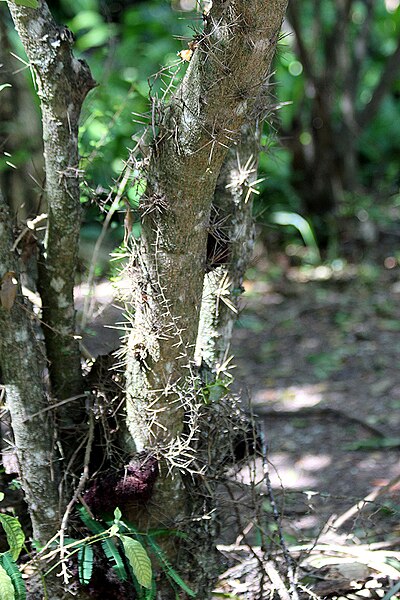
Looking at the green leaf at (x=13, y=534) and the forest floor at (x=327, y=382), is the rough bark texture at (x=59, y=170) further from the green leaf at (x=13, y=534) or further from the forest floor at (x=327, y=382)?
the forest floor at (x=327, y=382)

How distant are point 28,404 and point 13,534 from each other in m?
0.31

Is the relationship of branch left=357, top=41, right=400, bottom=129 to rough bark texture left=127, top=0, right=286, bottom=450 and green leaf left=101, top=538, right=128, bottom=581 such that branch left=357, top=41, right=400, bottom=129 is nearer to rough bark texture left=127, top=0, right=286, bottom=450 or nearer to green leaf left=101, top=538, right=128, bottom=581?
rough bark texture left=127, top=0, right=286, bottom=450

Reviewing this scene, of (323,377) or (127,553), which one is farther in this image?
(323,377)

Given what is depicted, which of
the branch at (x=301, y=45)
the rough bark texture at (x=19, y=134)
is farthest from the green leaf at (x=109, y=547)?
the branch at (x=301, y=45)

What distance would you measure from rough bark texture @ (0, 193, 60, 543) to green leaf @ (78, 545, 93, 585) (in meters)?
0.13

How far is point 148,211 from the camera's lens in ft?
5.62

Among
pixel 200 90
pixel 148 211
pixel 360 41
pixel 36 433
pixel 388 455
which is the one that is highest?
pixel 360 41

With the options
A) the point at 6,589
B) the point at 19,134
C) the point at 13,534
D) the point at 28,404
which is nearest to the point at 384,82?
the point at 19,134

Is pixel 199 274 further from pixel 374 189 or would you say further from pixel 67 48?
pixel 374 189

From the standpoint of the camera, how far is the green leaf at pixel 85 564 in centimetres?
175

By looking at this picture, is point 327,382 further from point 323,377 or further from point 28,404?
point 28,404

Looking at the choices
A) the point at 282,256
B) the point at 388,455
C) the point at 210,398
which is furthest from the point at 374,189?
the point at 210,398

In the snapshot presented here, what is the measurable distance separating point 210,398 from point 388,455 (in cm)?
164

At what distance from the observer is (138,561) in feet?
5.34
